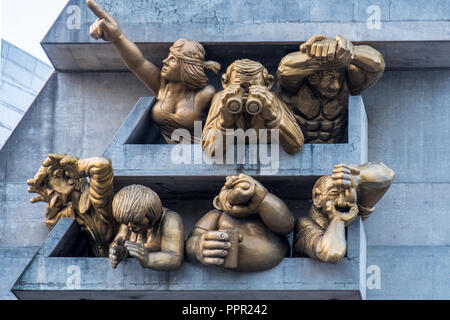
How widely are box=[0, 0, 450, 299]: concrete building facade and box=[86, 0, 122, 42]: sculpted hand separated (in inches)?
24.1

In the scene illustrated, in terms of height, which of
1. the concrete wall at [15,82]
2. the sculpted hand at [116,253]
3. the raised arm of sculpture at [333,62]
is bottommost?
the sculpted hand at [116,253]

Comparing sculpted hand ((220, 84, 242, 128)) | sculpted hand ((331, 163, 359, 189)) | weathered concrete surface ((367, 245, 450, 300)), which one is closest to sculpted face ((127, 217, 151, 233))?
sculpted hand ((220, 84, 242, 128))

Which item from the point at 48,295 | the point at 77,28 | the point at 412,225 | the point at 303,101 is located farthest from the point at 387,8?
the point at 48,295

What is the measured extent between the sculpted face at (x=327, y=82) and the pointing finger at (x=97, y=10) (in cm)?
206

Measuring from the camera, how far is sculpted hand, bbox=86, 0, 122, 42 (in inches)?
476

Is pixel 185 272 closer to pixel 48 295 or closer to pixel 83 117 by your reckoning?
pixel 48 295

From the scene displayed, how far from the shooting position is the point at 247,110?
11734mm

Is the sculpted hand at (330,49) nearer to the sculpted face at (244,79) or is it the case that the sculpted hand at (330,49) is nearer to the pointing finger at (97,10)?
the sculpted face at (244,79)

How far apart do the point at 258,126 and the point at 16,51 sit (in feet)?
23.4

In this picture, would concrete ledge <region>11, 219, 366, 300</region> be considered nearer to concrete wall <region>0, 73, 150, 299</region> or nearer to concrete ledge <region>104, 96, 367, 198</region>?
concrete ledge <region>104, 96, 367, 198</region>

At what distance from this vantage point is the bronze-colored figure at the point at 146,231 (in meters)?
11.4

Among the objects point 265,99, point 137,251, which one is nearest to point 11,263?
point 137,251

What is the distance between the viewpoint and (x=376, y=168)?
11.7 metres

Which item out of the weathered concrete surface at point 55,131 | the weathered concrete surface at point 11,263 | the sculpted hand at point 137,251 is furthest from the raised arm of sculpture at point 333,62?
the weathered concrete surface at point 11,263
